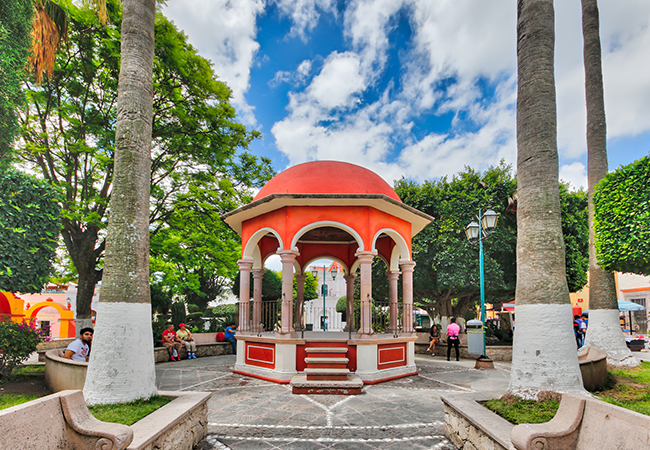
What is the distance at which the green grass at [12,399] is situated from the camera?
5723 millimetres

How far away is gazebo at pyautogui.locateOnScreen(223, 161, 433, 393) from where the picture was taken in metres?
9.13

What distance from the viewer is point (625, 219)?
7328 millimetres

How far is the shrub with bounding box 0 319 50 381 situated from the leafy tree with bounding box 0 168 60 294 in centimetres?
83

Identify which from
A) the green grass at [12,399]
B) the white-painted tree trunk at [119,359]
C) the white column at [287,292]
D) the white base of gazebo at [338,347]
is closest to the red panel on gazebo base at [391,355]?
the white base of gazebo at [338,347]

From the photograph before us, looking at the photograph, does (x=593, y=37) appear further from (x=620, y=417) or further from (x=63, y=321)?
(x=63, y=321)

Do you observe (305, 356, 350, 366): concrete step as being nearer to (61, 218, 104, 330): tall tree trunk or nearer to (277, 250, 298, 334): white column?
(277, 250, 298, 334): white column

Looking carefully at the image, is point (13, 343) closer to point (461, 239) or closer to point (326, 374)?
point (326, 374)

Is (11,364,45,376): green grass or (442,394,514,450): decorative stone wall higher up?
(442,394,514,450): decorative stone wall

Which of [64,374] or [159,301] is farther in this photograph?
[159,301]

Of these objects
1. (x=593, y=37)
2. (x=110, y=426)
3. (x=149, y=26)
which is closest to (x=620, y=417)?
(x=110, y=426)

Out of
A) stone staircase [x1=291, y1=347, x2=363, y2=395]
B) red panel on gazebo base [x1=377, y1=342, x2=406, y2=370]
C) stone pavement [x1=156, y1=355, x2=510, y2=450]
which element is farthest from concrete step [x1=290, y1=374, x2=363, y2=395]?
red panel on gazebo base [x1=377, y1=342, x2=406, y2=370]

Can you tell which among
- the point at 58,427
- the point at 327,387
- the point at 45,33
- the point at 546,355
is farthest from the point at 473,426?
the point at 45,33

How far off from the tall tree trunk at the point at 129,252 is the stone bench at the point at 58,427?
62.8 inches

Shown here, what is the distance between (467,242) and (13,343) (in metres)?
16.2
